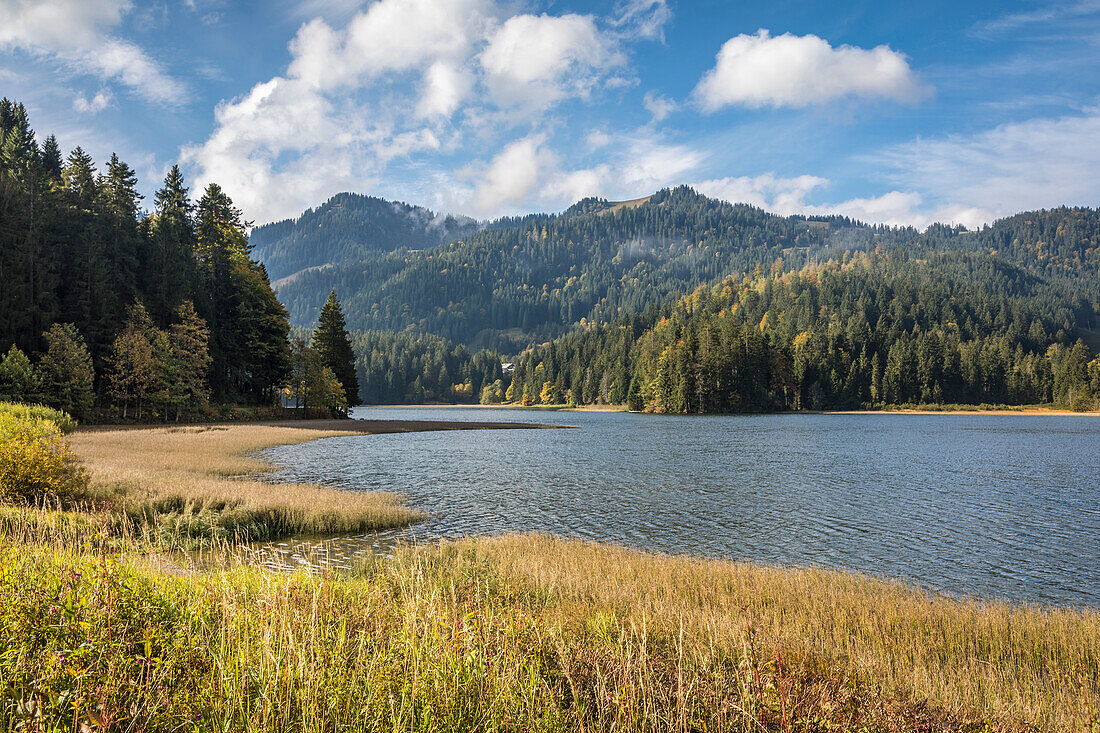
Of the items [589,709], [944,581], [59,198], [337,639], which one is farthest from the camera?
[59,198]

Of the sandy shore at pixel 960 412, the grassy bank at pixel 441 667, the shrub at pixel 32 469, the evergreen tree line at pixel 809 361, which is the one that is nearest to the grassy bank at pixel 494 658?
the grassy bank at pixel 441 667

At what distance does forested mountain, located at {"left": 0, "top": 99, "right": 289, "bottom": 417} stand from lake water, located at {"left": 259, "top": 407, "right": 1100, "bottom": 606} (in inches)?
793

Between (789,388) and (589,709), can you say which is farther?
(789,388)

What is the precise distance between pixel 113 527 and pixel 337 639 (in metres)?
12.1

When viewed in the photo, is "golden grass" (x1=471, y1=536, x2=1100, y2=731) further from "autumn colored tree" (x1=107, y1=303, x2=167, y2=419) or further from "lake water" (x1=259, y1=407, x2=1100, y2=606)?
"autumn colored tree" (x1=107, y1=303, x2=167, y2=419)

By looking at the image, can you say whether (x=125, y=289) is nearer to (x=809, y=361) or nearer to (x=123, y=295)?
(x=123, y=295)

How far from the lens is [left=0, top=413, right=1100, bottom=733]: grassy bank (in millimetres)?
4477

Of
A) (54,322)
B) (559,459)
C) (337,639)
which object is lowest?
(559,459)

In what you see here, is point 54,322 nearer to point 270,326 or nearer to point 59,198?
point 59,198

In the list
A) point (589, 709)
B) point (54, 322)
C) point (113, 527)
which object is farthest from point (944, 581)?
point (54, 322)

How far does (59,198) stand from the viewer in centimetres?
5475

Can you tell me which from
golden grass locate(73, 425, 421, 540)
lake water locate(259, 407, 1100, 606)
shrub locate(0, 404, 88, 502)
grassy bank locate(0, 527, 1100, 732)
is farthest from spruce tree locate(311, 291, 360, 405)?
grassy bank locate(0, 527, 1100, 732)

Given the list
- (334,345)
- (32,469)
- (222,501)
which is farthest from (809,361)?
(32,469)

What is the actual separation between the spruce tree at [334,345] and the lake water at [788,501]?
33.8 m
